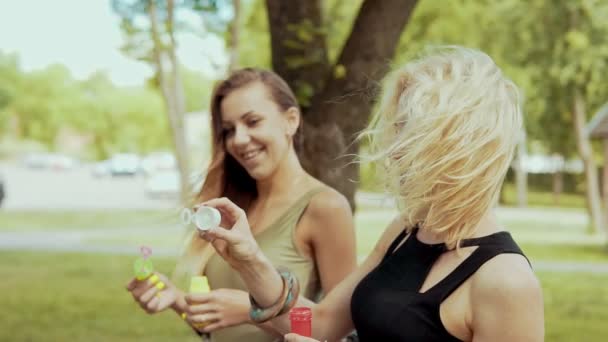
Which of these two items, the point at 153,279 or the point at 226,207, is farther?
the point at 153,279

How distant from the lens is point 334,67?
16.5 feet

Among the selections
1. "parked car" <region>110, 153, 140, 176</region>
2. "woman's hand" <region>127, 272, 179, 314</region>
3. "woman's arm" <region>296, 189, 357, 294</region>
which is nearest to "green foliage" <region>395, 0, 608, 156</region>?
"woman's arm" <region>296, 189, 357, 294</region>

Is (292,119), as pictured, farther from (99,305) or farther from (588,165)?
(588,165)

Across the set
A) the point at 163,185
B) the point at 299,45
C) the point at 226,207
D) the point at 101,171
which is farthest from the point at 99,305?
the point at 101,171

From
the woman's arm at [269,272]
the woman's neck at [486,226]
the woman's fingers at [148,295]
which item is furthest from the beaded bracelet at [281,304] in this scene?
the woman's neck at [486,226]

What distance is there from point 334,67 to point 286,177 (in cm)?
231

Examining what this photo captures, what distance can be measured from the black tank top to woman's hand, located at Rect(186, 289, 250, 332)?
1.22 ft

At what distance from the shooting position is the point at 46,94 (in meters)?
82.0

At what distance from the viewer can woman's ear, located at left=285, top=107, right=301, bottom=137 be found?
2.82 meters

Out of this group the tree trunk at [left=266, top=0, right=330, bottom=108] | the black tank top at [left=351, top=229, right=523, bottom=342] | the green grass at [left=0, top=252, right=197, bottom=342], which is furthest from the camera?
the green grass at [left=0, top=252, right=197, bottom=342]

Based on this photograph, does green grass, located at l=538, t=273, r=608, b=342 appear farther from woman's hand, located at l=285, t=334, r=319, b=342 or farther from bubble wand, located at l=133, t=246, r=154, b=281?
woman's hand, located at l=285, t=334, r=319, b=342

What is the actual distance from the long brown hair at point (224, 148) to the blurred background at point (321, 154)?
0.34 feet

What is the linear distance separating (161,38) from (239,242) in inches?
408

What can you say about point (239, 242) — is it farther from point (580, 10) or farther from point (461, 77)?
point (580, 10)
